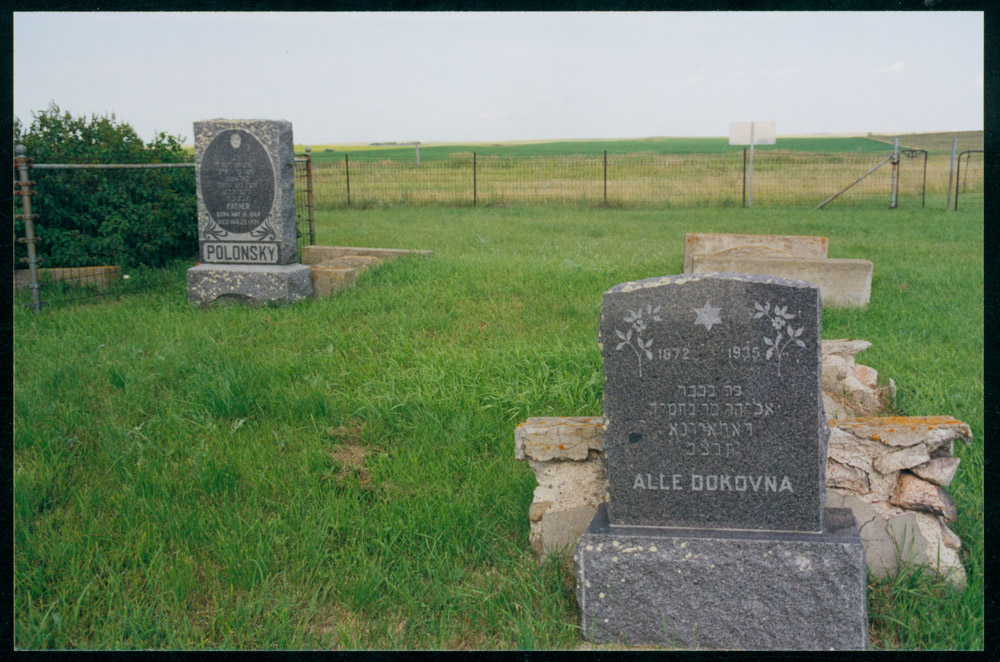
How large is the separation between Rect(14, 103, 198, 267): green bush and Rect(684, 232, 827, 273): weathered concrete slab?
678 cm

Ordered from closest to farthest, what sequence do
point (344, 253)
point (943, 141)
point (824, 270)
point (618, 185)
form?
point (824, 270) → point (344, 253) → point (618, 185) → point (943, 141)

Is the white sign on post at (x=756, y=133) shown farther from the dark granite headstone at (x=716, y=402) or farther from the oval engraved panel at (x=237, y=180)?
the dark granite headstone at (x=716, y=402)

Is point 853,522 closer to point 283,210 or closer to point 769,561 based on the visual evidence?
point 769,561

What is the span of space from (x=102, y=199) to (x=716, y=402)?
9.45m

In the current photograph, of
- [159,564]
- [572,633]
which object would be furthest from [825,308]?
[159,564]

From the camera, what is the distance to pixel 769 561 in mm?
2920

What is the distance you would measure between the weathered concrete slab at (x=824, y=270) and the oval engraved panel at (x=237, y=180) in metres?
4.75

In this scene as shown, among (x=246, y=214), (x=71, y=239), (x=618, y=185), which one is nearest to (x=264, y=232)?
(x=246, y=214)

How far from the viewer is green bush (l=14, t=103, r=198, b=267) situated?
968 centimetres

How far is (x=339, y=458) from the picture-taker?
449cm

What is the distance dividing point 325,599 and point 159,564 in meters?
0.79

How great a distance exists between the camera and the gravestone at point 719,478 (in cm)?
291

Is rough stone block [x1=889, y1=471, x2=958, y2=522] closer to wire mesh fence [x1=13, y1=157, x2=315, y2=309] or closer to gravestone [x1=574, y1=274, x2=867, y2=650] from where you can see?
gravestone [x1=574, y1=274, x2=867, y2=650]

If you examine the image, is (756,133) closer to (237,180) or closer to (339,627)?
(237,180)
